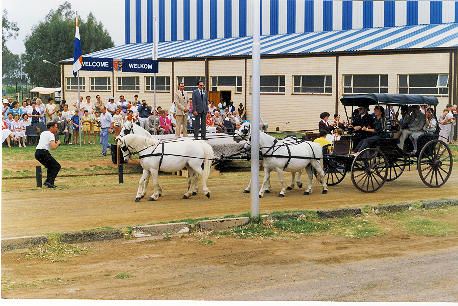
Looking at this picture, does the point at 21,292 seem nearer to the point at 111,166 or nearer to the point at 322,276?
the point at 322,276

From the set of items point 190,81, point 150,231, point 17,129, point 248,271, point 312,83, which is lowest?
point 248,271

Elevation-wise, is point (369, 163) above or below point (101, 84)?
below

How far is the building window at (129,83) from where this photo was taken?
131 ft

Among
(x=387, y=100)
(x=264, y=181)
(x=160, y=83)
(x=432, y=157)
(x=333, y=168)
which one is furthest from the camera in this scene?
(x=160, y=83)

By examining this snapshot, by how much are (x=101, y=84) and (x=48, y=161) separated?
26056mm

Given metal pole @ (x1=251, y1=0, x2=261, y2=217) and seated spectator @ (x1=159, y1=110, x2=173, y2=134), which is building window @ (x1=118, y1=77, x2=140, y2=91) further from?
metal pole @ (x1=251, y1=0, x2=261, y2=217)

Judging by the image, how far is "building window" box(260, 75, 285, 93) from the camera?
109 ft

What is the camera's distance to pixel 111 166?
19.7m

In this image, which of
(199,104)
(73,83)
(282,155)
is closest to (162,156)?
(282,155)

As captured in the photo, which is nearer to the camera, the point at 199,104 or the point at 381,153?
the point at 381,153

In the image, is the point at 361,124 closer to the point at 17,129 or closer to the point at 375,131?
the point at 375,131

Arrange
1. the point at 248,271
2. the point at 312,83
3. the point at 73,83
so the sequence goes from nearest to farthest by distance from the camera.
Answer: the point at 248,271 → the point at 312,83 → the point at 73,83

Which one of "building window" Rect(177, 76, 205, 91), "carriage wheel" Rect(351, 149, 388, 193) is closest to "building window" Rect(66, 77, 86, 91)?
"building window" Rect(177, 76, 205, 91)

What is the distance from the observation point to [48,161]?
15203mm
